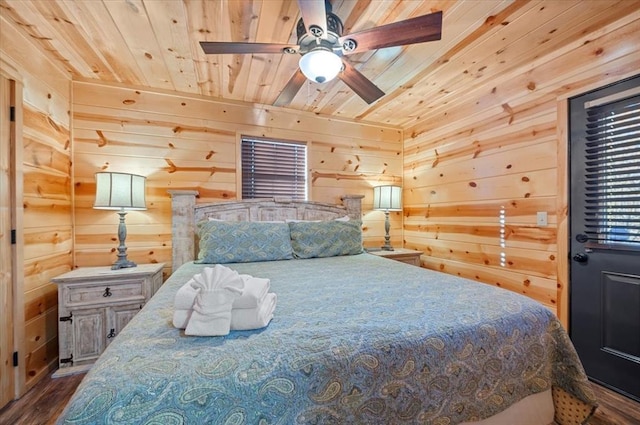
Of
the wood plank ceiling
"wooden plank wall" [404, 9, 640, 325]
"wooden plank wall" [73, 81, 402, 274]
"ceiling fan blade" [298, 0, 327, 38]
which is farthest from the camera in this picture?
"wooden plank wall" [73, 81, 402, 274]

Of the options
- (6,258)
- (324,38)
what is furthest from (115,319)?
(324,38)

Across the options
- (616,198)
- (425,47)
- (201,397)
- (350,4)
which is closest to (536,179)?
(616,198)

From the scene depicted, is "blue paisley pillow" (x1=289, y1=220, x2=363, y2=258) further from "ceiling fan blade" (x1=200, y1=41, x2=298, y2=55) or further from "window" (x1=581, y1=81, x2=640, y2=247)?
"window" (x1=581, y1=81, x2=640, y2=247)

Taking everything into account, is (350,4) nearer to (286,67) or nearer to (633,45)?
(286,67)

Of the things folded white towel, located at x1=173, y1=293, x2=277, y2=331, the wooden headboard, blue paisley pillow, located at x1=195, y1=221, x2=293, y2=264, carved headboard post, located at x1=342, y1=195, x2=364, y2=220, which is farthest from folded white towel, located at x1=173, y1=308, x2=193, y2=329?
carved headboard post, located at x1=342, y1=195, x2=364, y2=220

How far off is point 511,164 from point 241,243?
95.2 inches

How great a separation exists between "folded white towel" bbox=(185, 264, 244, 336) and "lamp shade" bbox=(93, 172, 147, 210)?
162 cm

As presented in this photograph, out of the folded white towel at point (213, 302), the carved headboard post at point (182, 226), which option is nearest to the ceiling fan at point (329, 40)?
the folded white towel at point (213, 302)

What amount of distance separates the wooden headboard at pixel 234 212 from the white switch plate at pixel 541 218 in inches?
66.9

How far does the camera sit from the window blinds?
1696 mm

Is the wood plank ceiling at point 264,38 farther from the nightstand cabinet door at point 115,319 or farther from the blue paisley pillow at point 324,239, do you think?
the nightstand cabinet door at point 115,319

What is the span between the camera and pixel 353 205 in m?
3.32

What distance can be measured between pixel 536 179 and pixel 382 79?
1.52 metres

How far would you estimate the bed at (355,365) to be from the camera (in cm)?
70
